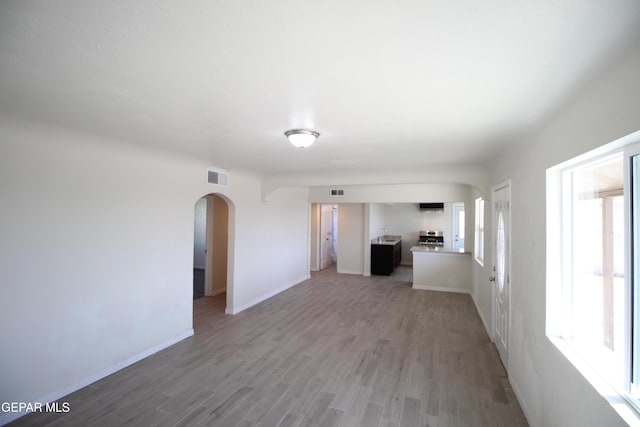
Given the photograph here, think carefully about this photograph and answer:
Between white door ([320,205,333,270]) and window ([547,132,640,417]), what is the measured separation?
25.4ft

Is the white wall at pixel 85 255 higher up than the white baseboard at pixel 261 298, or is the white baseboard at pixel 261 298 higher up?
the white wall at pixel 85 255

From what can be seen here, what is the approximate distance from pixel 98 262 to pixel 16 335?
2.71 feet

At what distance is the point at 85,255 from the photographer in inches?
117

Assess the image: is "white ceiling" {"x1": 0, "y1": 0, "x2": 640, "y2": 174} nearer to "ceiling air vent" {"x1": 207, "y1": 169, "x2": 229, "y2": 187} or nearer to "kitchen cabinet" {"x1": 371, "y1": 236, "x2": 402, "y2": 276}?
"ceiling air vent" {"x1": 207, "y1": 169, "x2": 229, "y2": 187}

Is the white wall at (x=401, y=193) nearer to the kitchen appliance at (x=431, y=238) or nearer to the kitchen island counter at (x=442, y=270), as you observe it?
the kitchen island counter at (x=442, y=270)

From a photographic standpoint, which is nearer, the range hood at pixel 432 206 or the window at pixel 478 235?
the window at pixel 478 235

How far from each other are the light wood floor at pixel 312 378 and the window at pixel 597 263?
110cm

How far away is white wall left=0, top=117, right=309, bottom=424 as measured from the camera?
2.48m

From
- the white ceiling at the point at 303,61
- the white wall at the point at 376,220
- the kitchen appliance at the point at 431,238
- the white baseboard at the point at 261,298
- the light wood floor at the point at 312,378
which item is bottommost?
the light wood floor at the point at 312,378

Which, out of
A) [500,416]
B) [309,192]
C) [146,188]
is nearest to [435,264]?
[309,192]

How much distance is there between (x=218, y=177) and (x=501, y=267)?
4.11 metres

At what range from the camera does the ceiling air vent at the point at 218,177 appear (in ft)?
14.9

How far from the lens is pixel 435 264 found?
7.02m

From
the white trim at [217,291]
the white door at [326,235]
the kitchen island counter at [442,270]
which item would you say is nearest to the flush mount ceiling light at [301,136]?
the white trim at [217,291]
